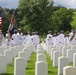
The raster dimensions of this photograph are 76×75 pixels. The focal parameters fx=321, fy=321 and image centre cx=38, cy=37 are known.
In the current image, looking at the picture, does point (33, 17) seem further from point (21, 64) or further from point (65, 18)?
point (21, 64)


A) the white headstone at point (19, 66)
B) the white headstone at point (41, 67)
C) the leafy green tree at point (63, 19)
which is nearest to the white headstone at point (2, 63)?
the white headstone at point (19, 66)

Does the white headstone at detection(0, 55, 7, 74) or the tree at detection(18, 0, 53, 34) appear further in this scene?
the tree at detection(18, 0, 53, 34)

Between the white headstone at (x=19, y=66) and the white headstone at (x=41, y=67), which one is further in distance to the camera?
the white headstone at (x=19, y=66)

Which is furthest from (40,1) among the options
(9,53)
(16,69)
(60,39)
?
(16,69)

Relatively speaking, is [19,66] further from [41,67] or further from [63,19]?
[63,19]

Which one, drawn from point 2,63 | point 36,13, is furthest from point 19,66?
point 36,13

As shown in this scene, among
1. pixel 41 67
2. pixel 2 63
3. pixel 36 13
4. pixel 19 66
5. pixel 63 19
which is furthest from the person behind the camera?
pixel 63 19

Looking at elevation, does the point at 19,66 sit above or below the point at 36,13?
below

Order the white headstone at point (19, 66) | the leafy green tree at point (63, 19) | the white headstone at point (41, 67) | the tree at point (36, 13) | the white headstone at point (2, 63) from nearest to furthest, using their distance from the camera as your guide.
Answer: the white headstone at point (41, 67) → the white headstone at point (19, 66) → the white headstone at point (2, 63) → the tree at point (36, 13) → the leafy green tree at point (63, 19)

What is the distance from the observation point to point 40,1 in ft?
227

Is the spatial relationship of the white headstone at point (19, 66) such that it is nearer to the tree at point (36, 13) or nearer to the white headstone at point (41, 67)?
the white headstone at point (41, 67)

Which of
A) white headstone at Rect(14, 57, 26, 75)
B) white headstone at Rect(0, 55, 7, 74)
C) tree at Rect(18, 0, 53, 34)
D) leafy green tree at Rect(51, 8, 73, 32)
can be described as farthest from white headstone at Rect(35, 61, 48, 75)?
leafy green tree at Rect(51, 8, 73, 32)

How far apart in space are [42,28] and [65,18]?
119 feet

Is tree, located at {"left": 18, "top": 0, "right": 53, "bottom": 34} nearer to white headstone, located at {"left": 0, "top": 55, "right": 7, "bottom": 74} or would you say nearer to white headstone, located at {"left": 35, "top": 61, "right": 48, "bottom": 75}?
white headstone, located at {"left": 0, "top": 55, "right": 7, "bottom": 74}
